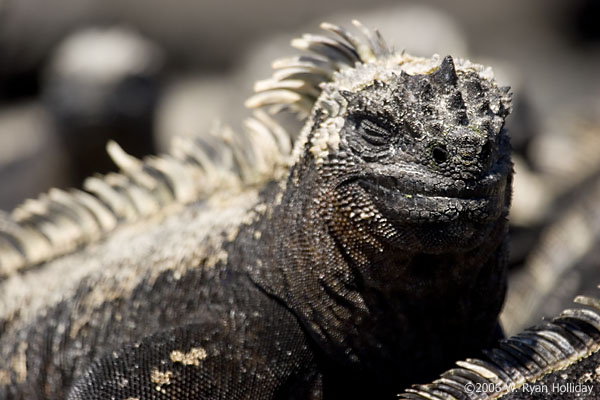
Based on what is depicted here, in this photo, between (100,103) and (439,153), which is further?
(100,103)

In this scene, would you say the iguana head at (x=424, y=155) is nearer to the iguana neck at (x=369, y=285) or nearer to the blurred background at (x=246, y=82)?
the iguana neck at (x=369, y=285)

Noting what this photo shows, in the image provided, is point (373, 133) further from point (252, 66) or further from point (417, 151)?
point (252, 66)

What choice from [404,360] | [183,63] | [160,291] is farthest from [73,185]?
[404,360]

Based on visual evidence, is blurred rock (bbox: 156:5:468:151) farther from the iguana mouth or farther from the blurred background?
the iguana mouth

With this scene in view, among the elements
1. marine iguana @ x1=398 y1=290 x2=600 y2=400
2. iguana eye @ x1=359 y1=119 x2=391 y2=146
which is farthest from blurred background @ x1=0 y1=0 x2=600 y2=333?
iguana eye @ x1=359 y1=119 x2=391 y2=146

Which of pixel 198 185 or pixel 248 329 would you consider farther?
pixel 198 185

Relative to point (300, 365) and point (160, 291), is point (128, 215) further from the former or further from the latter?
Answer: point (300, 365)

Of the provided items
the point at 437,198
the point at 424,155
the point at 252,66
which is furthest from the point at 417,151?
the point at 252,66
